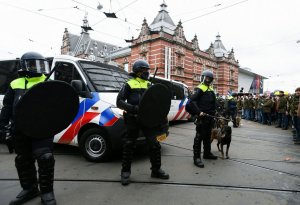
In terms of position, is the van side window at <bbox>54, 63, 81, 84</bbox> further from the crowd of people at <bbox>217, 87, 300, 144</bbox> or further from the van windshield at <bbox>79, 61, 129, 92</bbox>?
the crowd of people at <bbox>217, 87, 300, 144</bbox>

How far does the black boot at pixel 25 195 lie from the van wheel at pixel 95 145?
1.56m

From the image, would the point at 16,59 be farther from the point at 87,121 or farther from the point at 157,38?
the point at 157,38

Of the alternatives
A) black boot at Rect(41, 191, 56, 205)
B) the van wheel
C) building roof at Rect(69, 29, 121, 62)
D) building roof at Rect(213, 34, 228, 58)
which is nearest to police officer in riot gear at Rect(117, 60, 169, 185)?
the van wheel

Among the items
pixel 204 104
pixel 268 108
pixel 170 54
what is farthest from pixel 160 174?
pixel 170 54

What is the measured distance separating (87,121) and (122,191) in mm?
1819

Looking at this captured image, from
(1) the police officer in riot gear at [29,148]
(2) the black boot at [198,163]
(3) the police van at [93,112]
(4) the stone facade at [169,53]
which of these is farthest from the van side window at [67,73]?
(4) the stone facade at [169,53]

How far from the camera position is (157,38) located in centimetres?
3550

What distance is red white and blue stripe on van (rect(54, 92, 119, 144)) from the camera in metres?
4.58

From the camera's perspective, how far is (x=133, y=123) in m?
3.72

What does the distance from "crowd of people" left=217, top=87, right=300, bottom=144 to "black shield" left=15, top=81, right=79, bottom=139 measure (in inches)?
281

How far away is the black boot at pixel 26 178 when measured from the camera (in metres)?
A: 3.04

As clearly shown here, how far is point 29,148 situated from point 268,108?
13679 mm

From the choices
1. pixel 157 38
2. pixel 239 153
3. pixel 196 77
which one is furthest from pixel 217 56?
pixel 239 153

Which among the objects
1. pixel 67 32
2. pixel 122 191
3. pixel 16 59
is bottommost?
pixel 122 191
